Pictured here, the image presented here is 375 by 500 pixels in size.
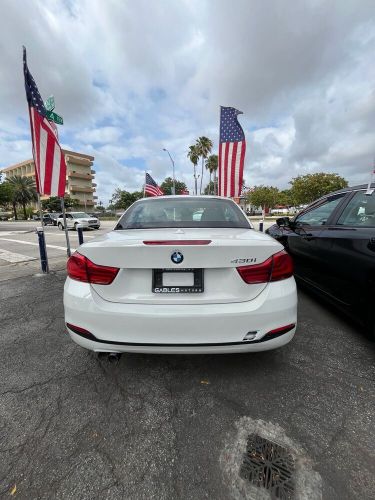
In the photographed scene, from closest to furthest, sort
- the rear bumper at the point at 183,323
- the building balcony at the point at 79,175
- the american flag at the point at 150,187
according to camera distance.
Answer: the rear bumper at the point at 183,323 → the american flag at the point at 150,187 → the building balcony at the point at 79,175

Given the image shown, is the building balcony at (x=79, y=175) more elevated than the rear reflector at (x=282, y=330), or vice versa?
the building balcony at (x=79, y=175)

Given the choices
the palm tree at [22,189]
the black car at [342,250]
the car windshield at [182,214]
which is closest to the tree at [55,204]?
the palm tree at [22,189]

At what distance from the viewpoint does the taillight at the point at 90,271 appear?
5.90ft

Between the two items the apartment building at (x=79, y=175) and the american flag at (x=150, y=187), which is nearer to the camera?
the american flag at (x=150, y=187)

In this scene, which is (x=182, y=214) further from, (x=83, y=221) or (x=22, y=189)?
(x=22, y=189)

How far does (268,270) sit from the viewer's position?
5.94 feet

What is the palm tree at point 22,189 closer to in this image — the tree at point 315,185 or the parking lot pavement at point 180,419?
the tree at point 315,185

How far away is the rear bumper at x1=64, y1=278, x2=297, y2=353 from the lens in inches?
68.2

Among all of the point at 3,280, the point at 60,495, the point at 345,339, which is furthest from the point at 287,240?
the point at 3,280

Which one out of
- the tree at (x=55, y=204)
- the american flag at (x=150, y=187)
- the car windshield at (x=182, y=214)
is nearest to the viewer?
the car windshield at (x=182, y=214)

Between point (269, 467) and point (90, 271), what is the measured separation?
5.35ft

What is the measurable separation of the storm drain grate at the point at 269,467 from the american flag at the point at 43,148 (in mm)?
5895

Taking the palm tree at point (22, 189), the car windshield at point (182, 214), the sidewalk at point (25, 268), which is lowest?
the sidewalk at point (25, 268)

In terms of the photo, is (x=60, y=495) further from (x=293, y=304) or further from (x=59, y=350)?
(x=293, y=304)
